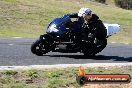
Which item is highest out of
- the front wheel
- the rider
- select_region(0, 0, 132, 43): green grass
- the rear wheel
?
the rider

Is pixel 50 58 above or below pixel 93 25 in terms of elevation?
below

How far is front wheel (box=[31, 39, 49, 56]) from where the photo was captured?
547 inches

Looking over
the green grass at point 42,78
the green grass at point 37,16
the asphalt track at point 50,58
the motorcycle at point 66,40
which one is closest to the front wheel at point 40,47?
the motorcycle at point 66,40

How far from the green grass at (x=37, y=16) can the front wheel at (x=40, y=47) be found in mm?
15241

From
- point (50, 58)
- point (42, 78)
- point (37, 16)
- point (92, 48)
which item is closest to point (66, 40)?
point (92, 48)

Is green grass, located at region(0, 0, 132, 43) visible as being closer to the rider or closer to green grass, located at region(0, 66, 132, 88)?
the rider

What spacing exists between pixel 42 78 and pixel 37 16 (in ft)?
109

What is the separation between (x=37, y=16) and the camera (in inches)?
1678

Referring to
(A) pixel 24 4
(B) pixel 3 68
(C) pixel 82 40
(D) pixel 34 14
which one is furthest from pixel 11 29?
(B) pixel 3 68

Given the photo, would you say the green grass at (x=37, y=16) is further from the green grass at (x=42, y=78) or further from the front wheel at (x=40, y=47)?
the green grass at (x=42, y=78)

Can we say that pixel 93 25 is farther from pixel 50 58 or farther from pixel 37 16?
pixel 37 16

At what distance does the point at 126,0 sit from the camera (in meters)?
91.1

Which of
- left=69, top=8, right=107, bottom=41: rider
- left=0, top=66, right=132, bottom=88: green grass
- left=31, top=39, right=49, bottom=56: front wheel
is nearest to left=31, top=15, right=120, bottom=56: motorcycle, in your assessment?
left=31, top=39, right=49, bottom=56: front wheel

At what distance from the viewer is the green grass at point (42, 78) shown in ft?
29.3
